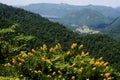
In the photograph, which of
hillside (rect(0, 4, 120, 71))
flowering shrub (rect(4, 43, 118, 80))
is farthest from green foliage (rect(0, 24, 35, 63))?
hillside (rect(0, 4, 120, 71))

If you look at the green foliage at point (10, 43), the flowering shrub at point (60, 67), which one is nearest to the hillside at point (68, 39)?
the green foliage at point (10, 43)

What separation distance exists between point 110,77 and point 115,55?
125323mm

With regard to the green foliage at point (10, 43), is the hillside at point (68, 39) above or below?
below

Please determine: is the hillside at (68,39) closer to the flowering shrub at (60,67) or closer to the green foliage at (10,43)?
the green foliage at (10,43)

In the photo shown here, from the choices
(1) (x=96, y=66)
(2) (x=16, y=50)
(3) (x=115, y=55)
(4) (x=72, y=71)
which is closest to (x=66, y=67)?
(4) (x=72, y=71)

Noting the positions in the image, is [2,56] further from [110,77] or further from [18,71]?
[110,77]

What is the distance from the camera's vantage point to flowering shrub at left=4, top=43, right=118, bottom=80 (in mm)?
11797

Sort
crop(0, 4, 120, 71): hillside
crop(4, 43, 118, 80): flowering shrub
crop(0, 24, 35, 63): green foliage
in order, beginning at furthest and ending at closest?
crop(0, 4, 120, 71): hillside, crop(0, 24, 35, 63): green foliage, crop(4, 43, 118, 80): flowering shrub

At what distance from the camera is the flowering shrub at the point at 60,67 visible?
11797 millimetres

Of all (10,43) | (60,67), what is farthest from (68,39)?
(60,67)

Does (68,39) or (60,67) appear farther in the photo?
(68,39)

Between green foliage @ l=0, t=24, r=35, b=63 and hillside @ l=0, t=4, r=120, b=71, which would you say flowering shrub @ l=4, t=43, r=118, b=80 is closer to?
green foliage @ l=0, t=24, r=35, b=63

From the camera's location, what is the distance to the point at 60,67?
12.1 metres

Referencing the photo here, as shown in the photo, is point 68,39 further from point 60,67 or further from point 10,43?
point 60,67
